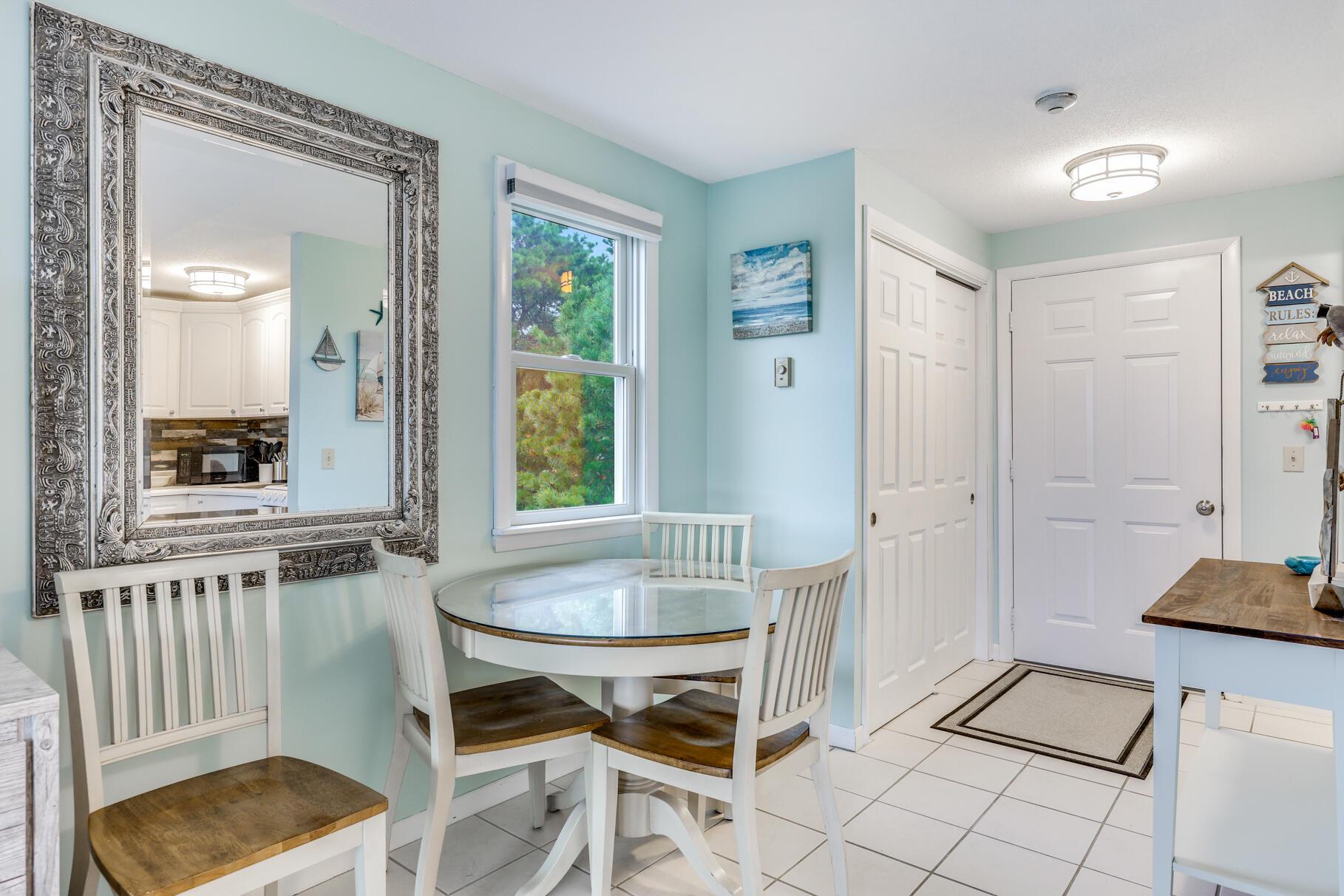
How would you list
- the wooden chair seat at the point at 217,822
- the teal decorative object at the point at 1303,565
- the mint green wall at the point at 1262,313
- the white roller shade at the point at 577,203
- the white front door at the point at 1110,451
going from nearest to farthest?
the wooden chair seat at the point at 217,822, the teal decorative object at the point at 1303,565, the white roller shade at the point at 577,203, the mint green wall at the point at 1262,313, the white front door at the point at 1110,451

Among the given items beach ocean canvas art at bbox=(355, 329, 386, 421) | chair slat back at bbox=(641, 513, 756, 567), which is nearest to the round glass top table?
chair slat back at bbox=(641, 513, 756, 567)

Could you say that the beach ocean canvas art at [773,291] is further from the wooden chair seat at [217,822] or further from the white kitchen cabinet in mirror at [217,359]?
the wooden chair seat at [217,822]

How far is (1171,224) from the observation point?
377 centimetres

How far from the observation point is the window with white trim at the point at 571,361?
2.63m

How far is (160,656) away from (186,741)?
204mm

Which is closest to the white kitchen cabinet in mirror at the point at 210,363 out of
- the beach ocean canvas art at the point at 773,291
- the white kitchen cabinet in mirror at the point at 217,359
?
the white kitchen cabinet in mirror at the point at 217,359

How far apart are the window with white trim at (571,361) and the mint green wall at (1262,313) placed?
2.66 meters

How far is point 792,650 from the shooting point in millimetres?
1778

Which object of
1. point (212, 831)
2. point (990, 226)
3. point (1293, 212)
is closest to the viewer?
point (212, 831)

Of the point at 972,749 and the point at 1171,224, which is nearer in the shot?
the point at 972,749

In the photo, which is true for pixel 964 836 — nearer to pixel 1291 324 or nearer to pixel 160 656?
pixel 160 656

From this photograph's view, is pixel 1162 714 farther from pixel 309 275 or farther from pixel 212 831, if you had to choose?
pixel 309 275

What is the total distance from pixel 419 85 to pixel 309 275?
0.72 metres

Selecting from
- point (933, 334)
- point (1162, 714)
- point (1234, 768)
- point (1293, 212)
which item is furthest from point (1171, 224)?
point (1162, 714)
